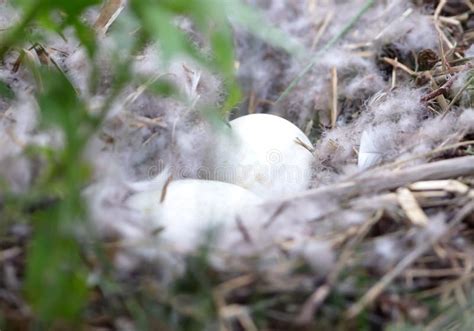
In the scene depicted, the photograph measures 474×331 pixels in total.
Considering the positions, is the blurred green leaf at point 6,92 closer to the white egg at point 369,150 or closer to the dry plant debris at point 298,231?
the dry plant debris at point 298,231

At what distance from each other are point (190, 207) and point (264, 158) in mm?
226

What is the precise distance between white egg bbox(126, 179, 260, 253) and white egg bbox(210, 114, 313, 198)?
0.32ft

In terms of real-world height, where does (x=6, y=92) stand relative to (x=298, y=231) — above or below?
above

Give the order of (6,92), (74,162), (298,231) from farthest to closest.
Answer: (6,92) < (298,231) < (74,162)

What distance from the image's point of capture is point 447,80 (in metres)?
1.04

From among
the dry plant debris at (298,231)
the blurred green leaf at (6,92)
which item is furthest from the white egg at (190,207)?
the blurred green leaf at (6,92)

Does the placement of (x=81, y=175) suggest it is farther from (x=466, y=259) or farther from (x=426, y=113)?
(x=426, y=113)

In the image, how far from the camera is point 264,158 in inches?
36.3

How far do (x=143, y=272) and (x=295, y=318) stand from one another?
0.46ft

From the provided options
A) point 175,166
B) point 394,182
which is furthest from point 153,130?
point 394,182

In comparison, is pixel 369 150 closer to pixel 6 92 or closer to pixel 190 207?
pixel 190 207

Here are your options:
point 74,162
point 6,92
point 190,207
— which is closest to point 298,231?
point 190,207

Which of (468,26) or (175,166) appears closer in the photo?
(175,166)

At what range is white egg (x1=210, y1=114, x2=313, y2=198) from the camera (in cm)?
90
